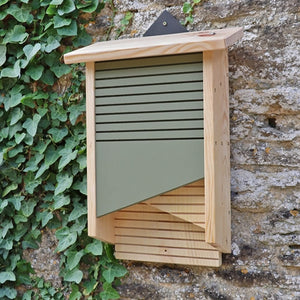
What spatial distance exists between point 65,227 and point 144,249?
0.38 m

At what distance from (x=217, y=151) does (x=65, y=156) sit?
706mm

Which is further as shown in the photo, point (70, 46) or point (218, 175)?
point (70, 46)

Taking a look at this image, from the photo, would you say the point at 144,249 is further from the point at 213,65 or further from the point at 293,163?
the point at 213,65

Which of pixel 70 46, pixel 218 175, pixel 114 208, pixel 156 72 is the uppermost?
pixel 70 46

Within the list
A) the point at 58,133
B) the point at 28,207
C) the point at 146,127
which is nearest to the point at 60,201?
the point at 28,207

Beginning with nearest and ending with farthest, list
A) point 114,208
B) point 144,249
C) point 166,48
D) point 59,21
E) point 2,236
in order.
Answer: point 166,48, point 114,208, point 144,249, point 59,21, point 2,236

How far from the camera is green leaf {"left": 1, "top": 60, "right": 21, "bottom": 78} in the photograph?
2.09 metres

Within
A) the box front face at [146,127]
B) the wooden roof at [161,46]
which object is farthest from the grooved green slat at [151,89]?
the wooden roof at [161,46]

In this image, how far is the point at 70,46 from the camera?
210 centimetres

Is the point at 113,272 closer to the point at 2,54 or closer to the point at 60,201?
the point at 60,201

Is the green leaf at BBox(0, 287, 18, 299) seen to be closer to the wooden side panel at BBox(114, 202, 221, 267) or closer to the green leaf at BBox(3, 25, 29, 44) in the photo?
the wooden side panel at BBox(114, 202, 221, 267)

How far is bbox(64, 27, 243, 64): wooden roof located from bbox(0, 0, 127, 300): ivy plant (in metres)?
0.36

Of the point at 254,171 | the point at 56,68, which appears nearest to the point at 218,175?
the point at 254,171

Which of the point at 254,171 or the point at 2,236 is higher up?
the point at 254,171
